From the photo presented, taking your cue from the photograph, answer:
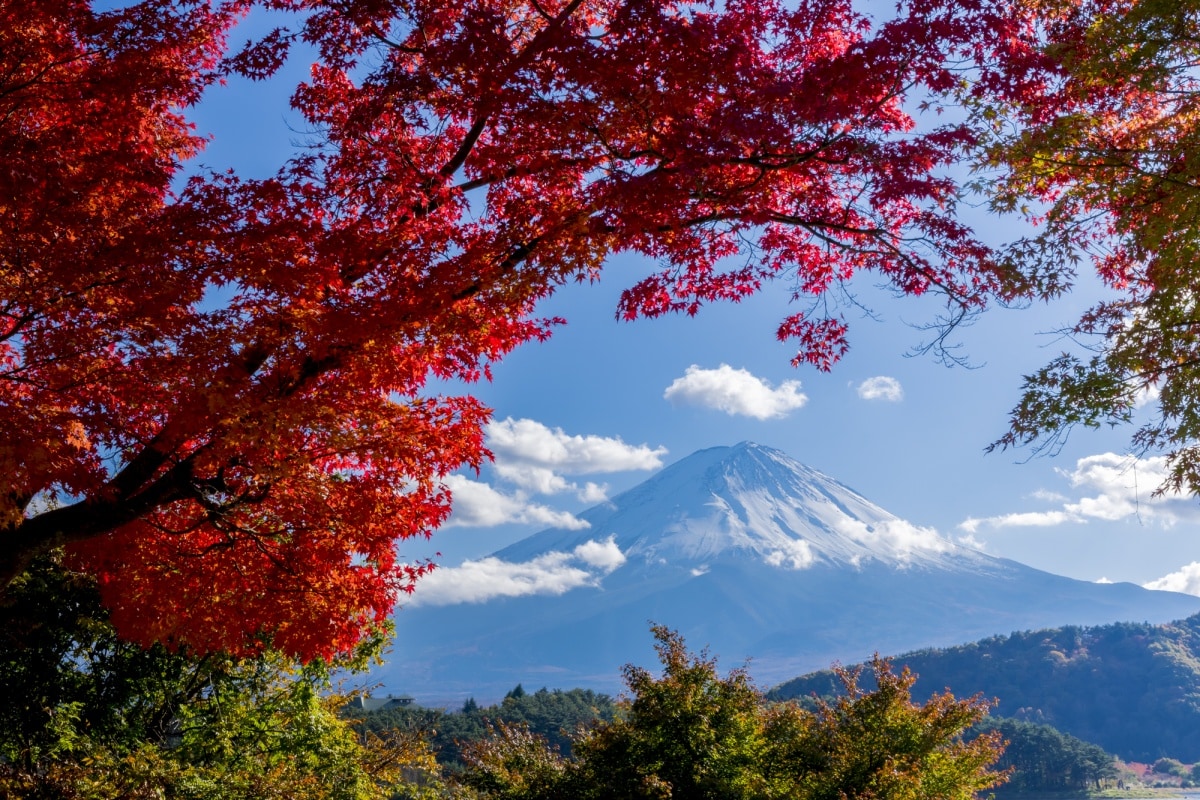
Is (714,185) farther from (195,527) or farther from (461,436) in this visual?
(195,527)

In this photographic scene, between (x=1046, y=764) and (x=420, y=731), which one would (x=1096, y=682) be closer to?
(x=1046, y=764)

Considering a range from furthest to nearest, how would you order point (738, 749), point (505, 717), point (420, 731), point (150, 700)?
point (505, 717) → point (420, 731) → point (150, 700) → point (738, 749)

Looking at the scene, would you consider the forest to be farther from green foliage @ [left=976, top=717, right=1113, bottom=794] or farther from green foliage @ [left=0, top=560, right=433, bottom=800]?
green foliage @ [left=976, top=717, right=1113, bottom=794]

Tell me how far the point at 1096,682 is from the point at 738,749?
4647 inches

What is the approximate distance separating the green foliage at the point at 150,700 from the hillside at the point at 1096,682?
99344 mm

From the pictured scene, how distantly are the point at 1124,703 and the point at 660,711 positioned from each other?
388 feet

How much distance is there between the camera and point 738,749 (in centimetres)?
902

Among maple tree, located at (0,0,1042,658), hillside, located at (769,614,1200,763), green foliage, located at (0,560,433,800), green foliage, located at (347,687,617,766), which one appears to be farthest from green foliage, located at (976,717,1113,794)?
maple tree, located at (0,0,1042,658)

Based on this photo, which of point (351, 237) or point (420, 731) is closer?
point (351, 237)

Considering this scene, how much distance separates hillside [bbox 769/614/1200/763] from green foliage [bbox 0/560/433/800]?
326 ft

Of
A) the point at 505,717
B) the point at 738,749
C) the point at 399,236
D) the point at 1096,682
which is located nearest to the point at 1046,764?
the point at 1096,682

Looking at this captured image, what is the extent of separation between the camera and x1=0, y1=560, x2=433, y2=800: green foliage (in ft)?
31.6

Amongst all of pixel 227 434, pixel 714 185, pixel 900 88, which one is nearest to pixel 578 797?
pixel 227 434

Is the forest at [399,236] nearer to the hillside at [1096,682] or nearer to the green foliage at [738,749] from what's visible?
the green foliage at [738,749]
